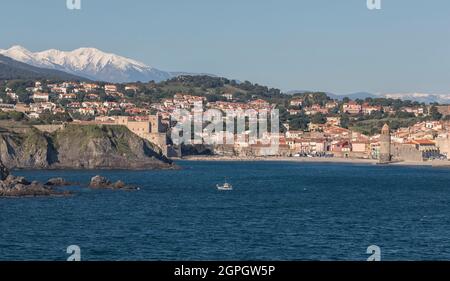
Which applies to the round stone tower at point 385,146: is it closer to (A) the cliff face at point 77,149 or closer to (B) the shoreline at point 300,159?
(B) the shoreline at point 300,159

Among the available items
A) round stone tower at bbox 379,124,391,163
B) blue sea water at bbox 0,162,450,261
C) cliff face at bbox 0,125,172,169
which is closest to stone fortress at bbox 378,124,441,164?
round stone tower at bbox 379,124,391,163

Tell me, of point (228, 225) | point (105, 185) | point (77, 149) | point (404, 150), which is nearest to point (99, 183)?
point (105, 185)

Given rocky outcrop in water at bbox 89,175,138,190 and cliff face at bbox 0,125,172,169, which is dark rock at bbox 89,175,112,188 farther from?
cliff face at bbox 0,125,172,169

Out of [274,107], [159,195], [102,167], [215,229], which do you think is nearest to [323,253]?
[215,229]

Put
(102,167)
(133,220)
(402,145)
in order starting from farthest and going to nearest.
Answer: (402,145)
(102,167)
(133,220)

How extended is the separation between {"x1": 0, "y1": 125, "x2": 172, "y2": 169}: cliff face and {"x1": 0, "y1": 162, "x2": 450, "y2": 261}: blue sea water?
2786 cm

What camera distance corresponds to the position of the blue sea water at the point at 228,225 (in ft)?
72.7

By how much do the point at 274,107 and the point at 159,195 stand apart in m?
112

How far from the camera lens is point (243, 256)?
69.5ft

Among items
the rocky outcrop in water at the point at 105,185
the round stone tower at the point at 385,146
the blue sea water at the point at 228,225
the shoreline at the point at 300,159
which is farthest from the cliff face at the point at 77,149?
the round stone tower at the point at 385,146

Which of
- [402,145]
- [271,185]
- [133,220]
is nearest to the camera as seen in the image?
[133,220]

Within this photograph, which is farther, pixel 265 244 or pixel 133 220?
pixel 133 220

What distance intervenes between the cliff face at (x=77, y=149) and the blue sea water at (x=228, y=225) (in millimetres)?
27857

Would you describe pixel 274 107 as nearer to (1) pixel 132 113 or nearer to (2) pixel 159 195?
(1) pixel 132 113
